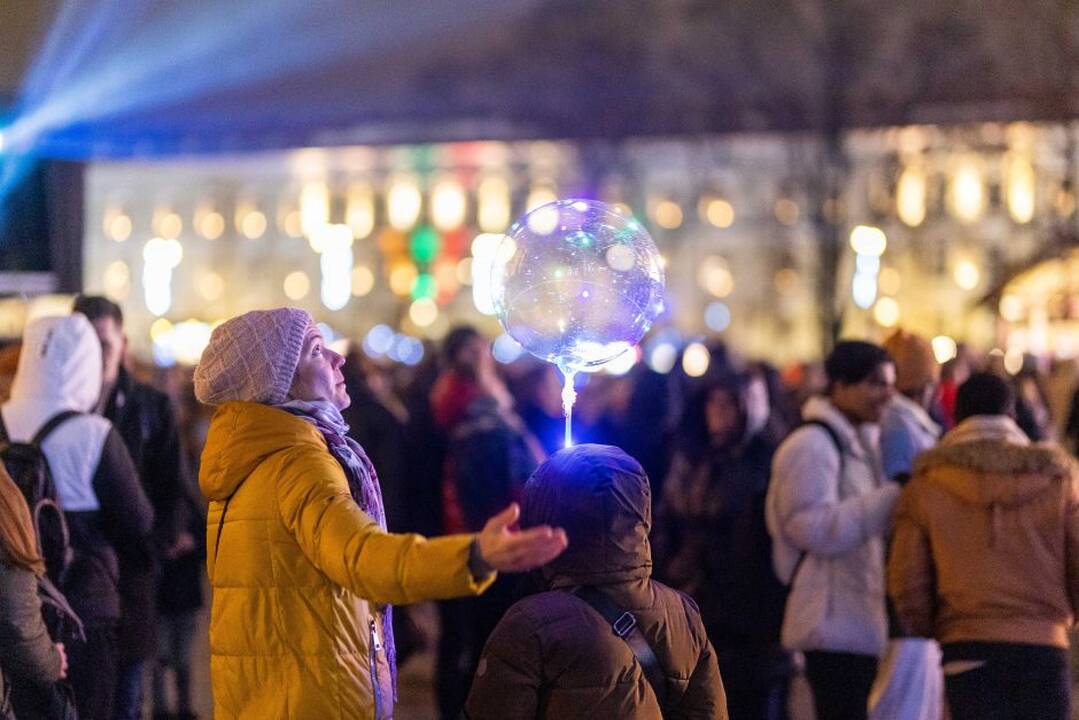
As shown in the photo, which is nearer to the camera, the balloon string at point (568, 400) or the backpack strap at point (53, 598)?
the balloon string at point (568, 400)

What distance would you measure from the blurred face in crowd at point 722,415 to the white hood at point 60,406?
118 inches

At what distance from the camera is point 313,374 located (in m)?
3.98

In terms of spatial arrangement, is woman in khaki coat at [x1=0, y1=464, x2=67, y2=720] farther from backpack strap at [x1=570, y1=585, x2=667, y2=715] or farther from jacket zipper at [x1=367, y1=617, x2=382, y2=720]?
backpack strap at [x1=570, y1=585, x2=667, y2=715]

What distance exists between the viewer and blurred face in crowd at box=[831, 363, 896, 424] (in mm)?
6637

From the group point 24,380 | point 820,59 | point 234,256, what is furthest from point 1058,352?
point 234,256

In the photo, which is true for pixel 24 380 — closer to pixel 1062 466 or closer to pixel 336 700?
pixel 336 700

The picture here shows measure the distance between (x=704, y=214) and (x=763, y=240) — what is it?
13.3ft

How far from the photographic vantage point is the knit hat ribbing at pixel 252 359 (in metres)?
3.88

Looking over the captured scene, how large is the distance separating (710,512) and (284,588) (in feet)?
13.5

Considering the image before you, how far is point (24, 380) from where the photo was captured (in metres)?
5.95

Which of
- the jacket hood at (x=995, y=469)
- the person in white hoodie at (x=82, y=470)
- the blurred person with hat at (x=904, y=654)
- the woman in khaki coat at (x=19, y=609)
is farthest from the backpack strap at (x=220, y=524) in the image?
the blurred person with hat at (x=904, y=654)

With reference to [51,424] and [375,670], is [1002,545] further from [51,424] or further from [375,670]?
[51,424]

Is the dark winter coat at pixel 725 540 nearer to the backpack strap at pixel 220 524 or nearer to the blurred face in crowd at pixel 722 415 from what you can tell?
the blurred face in crowd at pixel 722 415

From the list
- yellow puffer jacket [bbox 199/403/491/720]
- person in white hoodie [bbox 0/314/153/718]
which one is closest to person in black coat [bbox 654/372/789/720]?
person in white hoodie [bbox 0/314/153/718]
